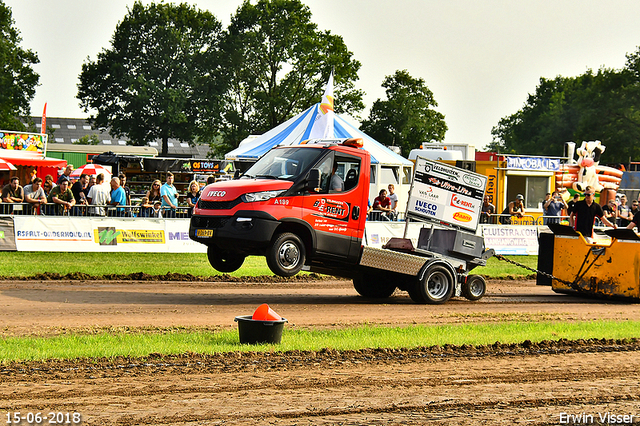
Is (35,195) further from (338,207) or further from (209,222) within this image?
(338,207)

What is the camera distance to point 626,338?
1008 cm

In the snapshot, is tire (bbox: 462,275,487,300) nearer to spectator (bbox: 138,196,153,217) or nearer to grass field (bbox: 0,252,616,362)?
grass field (bbox: 0,252,616,362)

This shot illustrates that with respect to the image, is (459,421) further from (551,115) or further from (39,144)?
(551,115)

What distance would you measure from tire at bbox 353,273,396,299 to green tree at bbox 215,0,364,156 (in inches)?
2116

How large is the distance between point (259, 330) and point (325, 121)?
66.9 feet

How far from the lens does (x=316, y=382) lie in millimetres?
7172

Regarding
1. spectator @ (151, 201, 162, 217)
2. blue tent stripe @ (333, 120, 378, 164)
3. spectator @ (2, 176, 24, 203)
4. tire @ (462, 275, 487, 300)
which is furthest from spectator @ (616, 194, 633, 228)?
spectator @ (2, 176, 24, 203)

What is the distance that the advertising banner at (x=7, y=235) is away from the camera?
60.7 feet

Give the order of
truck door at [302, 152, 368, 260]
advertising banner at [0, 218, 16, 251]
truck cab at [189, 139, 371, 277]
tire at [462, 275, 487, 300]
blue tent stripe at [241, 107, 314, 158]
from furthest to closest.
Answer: blue tent stripe at [241, 107, 314, 158] → advertising banner at [0, 218, 16, 251] → tire at [462, 275, 487, 300] → truck door at [302, 152, 368, 260] → truck cab at [189, 139, 371, 277]

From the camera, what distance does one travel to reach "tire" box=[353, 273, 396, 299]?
14.8 meters

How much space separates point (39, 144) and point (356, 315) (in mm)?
26588

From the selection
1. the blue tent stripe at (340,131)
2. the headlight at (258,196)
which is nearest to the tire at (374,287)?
the headlight at (258,196)

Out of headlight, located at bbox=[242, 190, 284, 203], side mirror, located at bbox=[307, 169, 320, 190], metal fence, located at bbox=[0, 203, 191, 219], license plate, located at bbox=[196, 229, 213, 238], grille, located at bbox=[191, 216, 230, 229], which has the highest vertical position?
side mirror, located at bbox=[307, 169, 320, 190]

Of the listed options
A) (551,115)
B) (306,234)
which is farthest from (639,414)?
(551,115)
